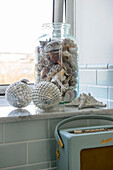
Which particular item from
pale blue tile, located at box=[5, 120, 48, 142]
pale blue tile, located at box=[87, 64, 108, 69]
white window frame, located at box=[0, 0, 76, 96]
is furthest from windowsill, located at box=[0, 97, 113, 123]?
white window frame, located at box=[0, 0, 76, 96]

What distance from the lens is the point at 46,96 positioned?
996 millimetres

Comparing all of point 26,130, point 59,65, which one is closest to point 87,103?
point 59,65

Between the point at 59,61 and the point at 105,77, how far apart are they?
323 millimetres

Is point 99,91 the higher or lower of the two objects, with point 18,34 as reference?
lower

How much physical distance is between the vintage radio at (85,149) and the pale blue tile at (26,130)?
3.3 inches

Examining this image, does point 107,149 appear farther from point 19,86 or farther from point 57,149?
point 19,86

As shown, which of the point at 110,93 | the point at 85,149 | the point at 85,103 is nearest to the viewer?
the point at 85,149

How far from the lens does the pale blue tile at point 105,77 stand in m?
1.31

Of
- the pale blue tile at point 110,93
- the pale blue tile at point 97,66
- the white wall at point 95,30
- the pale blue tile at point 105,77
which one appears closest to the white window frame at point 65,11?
the white wall at point 95,30

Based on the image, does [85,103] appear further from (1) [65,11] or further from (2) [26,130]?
Answer: (1) [65,11]

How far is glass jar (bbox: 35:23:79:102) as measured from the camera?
1.14m

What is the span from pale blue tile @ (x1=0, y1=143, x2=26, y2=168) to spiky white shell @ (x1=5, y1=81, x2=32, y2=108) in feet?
0.59

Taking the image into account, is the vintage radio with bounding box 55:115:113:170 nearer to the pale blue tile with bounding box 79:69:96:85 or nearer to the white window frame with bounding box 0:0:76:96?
the pale blue tile with bounding box 79:69:96:85

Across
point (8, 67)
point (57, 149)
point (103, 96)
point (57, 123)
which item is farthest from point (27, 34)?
point (57, 149)
